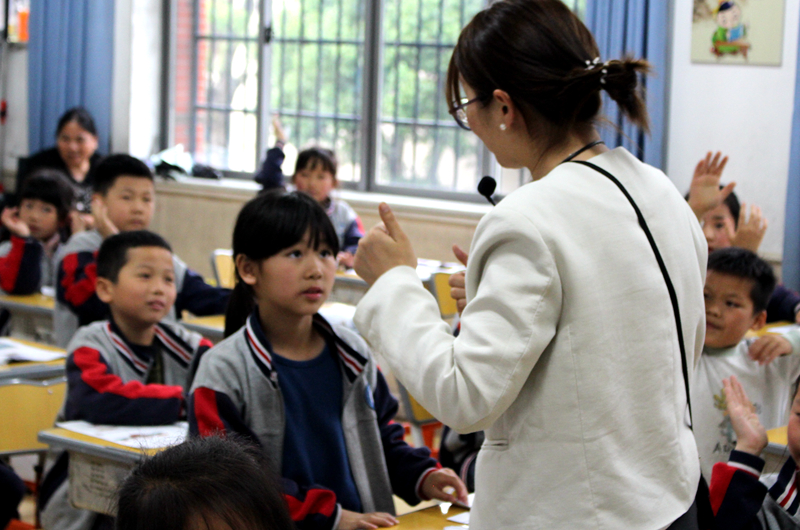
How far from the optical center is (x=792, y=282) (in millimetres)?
3863

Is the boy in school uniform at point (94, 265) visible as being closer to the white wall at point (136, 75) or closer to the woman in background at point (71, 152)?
the woman in background at point (71, 152)

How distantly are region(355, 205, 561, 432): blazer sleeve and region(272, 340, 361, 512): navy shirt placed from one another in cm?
72

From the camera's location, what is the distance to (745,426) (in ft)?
5.41

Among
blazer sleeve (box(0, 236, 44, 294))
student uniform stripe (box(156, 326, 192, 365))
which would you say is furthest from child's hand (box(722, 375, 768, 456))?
blazer sleeve (box(0, 236, 44, 294))

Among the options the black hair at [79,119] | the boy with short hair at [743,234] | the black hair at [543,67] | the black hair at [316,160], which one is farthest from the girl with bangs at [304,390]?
the black hair at [79,119]

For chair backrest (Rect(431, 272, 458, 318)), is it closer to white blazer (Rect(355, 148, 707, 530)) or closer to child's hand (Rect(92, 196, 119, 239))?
child's hand (Rect(92, 196, 119, 239))

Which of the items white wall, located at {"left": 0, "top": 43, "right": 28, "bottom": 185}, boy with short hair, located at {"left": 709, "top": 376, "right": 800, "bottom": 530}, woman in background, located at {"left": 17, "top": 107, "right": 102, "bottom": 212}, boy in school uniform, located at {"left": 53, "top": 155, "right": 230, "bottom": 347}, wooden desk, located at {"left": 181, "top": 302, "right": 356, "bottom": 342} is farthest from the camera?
white wall, located at {"left": 0, "top": 43, "right": 28, "bottom": 185}

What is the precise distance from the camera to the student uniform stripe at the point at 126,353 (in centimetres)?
227

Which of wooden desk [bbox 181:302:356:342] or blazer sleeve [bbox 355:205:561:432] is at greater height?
blazer sleeve [bbox 355:205:561:432]

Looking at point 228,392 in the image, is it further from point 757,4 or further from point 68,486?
point 757,4

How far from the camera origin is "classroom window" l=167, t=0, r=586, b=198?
17.3ft

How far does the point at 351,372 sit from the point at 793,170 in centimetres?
280

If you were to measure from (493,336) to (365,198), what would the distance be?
4.40 metres

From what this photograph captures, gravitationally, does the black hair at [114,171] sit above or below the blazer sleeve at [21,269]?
above
